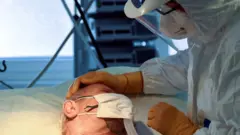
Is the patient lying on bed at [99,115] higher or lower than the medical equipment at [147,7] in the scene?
lower

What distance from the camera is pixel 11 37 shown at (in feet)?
8.68

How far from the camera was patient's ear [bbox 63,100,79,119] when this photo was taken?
1360 millimetres

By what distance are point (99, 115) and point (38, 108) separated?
Answer: 29 cm

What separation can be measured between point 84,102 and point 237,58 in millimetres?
504

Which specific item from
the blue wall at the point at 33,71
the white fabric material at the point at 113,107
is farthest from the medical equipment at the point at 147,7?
the blue wall at the point at 33,71

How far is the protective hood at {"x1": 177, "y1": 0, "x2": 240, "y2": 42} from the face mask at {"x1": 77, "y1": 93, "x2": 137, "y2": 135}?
332 millimetres

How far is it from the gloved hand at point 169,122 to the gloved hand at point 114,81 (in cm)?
21

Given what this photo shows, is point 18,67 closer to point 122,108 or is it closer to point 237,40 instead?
point 122,108

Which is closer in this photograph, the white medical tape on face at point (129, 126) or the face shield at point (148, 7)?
the face shield at point (148, 7)

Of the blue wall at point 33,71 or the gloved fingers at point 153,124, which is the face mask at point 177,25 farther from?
the blue wall at point 33,71

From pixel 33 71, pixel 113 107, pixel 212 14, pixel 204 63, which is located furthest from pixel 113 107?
pixel 33 71

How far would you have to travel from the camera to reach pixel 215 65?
3.82 feet

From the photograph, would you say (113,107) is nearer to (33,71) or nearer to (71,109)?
(71,109)

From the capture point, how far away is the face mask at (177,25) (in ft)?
3.86
